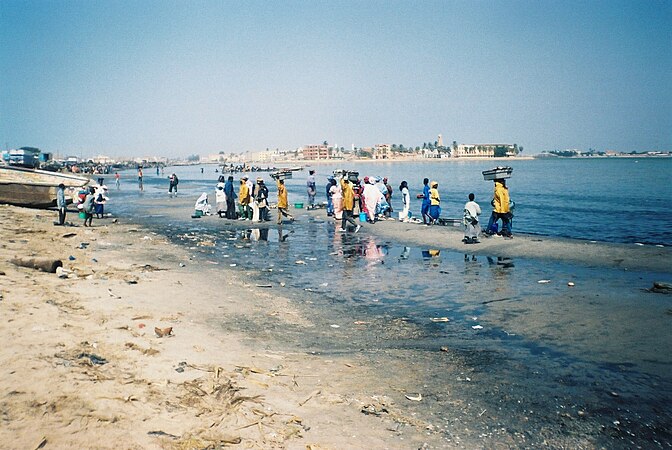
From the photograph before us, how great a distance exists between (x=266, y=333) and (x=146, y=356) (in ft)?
5.97

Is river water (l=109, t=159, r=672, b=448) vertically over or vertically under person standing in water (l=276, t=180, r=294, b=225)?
under

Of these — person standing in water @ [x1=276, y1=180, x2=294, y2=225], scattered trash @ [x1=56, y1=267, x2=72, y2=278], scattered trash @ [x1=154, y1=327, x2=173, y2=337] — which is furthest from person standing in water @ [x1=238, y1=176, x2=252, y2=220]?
scattered trash @ [x1=154, y1=327, x2=173, y2=337]

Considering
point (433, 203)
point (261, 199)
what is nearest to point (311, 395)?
point (433, 203)

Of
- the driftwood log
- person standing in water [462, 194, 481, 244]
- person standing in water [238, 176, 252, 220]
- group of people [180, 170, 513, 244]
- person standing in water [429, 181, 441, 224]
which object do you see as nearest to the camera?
the driftwood log

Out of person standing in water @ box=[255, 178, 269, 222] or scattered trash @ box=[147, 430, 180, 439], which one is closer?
scattered trash @ box=[147, 430, 180, 439]

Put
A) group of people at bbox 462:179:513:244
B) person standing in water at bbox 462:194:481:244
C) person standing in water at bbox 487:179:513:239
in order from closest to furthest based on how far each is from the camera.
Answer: person standing in water at bbox 462:194:481:244, group of people at bbox 462:179:513:244, person standing in water at bbox 487:179:513:239

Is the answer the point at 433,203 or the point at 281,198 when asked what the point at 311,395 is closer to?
the point at 433,203

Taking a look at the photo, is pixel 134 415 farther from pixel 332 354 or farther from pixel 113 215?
pixel 113 215

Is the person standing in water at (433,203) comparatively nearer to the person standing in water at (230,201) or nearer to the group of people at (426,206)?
the group of people at (426,206)

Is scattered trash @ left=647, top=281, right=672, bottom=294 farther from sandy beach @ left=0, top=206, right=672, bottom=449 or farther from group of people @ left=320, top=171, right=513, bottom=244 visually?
group of people @ left=320, top=171, right=513, bottom=244

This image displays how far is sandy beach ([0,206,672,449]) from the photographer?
12.9 feet

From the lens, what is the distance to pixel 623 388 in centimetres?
521

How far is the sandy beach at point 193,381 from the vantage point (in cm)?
394

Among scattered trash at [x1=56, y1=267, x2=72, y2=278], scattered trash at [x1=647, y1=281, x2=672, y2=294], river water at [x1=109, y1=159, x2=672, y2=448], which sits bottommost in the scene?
river water at [x1=109, y1=159, x2=672, y2=448]
